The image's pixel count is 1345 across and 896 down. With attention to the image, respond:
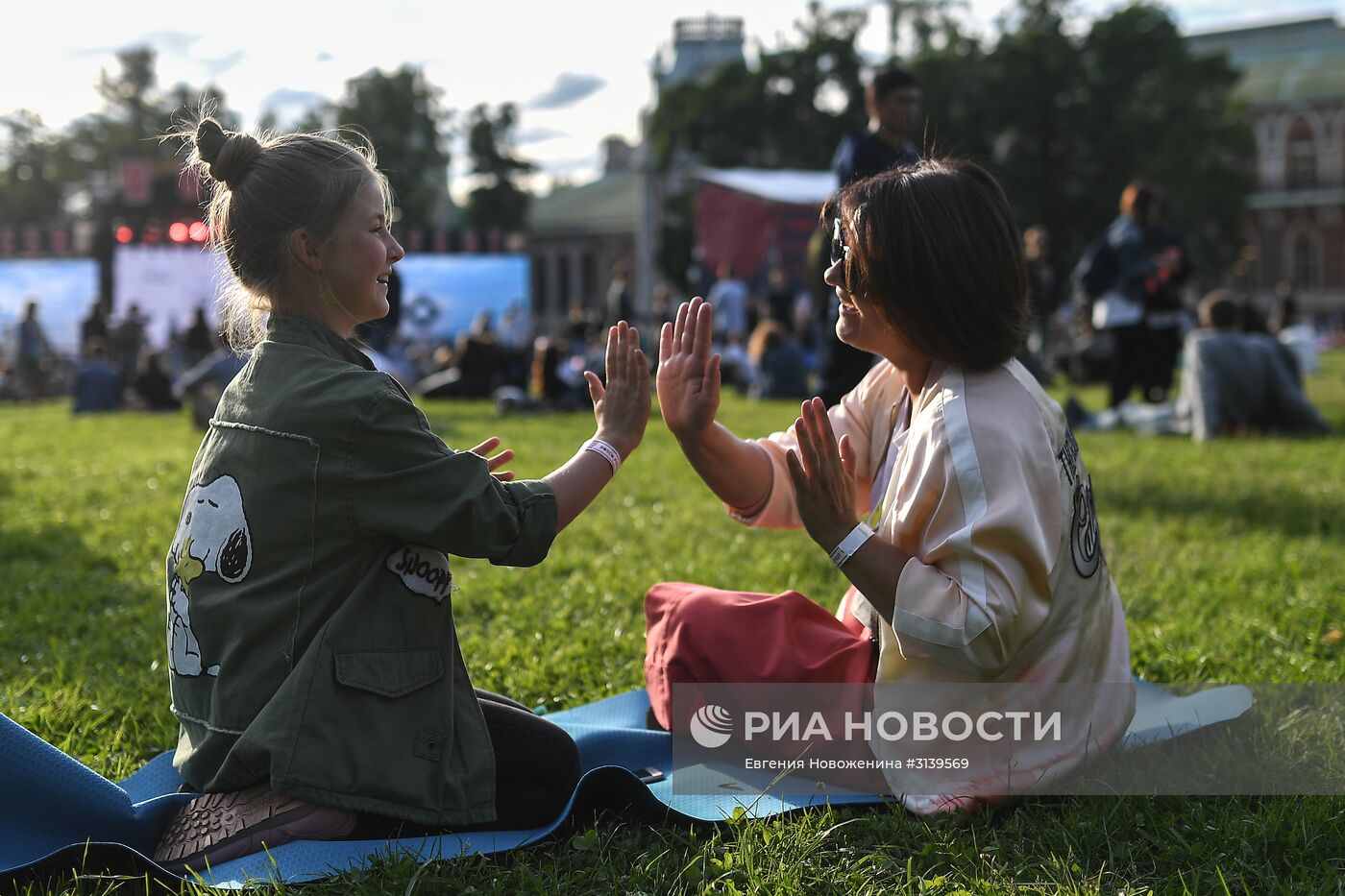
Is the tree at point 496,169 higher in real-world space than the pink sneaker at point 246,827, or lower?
higher

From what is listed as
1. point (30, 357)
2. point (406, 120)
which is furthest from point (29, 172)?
point (30, 357)

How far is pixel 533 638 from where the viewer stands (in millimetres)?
4320

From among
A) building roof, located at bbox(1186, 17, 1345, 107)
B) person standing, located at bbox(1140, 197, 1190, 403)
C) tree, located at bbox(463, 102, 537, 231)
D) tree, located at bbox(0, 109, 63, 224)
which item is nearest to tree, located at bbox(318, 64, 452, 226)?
tree, located at bbox(463, 102, 537, 231)

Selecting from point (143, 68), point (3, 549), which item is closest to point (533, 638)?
point (3, 549)

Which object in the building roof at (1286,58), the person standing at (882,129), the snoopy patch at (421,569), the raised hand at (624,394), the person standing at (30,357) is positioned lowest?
the person standing at (30,357)

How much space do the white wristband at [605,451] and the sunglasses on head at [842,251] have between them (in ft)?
2.12

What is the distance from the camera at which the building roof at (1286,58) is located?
61219 millimetres

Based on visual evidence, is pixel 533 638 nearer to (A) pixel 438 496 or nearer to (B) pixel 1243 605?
(A) pixel 438 496

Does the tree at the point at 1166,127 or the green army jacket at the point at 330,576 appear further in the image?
the tree at the point at 1166,127

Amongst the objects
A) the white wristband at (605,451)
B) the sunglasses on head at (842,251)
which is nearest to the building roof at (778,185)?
the sunglasses on head at (842,251)

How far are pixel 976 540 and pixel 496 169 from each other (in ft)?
207

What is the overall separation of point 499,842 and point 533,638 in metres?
1.76

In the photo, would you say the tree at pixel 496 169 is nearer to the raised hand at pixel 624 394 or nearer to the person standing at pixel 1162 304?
the person standing at pixel 1162 304

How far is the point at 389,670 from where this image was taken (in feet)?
7.91
